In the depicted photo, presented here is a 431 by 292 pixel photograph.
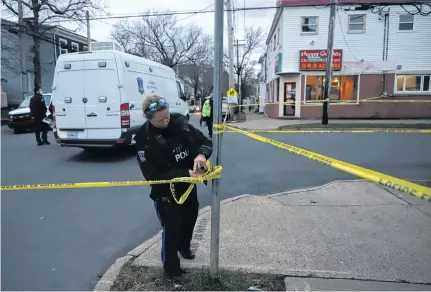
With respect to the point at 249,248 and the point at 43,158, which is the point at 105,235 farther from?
the point at 43,158

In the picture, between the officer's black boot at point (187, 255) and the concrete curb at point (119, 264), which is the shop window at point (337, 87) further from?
the officer's black boot at point (187, 255)

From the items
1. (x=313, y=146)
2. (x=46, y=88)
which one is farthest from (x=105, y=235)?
(x=46, y=88)

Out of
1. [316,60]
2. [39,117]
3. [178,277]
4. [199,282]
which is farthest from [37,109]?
[316,60]

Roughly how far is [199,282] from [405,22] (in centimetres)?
2298

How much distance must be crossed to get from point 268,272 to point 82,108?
23.6ft

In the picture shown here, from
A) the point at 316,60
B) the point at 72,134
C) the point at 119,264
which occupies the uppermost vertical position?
the point at 316,60

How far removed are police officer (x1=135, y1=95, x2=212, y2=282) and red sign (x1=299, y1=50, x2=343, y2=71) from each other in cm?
1952

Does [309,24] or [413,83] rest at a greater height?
[309,24]

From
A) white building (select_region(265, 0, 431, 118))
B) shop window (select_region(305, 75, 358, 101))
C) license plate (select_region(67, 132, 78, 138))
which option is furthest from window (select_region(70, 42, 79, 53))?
license plate (select_region(67, 132, 78, 138))

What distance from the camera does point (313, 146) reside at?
11.2 meters

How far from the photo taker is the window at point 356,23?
2094 centimetres

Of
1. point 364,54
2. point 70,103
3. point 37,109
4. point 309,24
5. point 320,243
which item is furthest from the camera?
point 309,24

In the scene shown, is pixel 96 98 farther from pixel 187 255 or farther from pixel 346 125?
pixel 346 125

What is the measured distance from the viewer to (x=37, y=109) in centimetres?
1202
